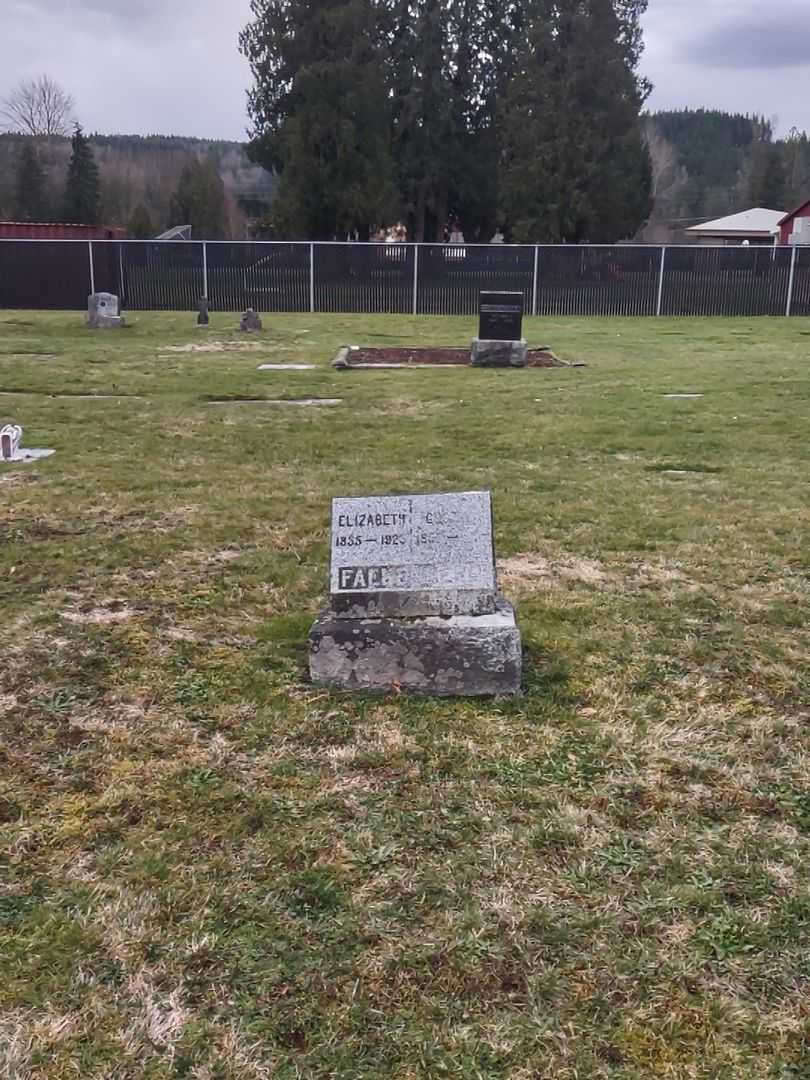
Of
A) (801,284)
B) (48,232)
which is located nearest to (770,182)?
(48,232)

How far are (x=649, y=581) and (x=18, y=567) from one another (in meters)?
3.11

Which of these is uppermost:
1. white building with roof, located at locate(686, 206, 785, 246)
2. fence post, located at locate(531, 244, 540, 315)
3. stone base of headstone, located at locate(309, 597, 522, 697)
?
white building with roof, located at locate(686, 206, 785, 246)

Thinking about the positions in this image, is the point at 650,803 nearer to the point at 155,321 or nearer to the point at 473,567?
the point at 473,567

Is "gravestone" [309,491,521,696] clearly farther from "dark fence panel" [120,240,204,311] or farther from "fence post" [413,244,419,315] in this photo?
"dark fence panel" [120,240,204,311]

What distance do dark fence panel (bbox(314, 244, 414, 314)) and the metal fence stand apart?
0.02 meters

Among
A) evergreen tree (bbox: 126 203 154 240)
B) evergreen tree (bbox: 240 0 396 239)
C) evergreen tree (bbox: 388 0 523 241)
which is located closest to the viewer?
evergreen tree (bbox: 240 0 396 239)

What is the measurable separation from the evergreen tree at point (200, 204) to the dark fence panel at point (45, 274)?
125 feet

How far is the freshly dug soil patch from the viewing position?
14.8 m

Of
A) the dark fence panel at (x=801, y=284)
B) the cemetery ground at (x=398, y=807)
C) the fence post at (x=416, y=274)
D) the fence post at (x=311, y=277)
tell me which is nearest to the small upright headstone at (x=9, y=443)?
the cemetery ground at (x=398, y=807)

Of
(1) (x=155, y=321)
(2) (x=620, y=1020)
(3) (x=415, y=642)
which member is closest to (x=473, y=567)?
(3) (x=415, y=642)

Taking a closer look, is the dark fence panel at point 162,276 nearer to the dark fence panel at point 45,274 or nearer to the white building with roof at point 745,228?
the dark fence panel at point 45,274

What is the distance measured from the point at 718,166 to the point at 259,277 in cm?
9192

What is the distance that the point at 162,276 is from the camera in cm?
2503

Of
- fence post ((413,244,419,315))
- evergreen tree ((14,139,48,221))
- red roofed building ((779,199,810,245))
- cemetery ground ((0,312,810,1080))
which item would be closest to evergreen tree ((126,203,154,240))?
evergreen tree ((14,139,48,221))
